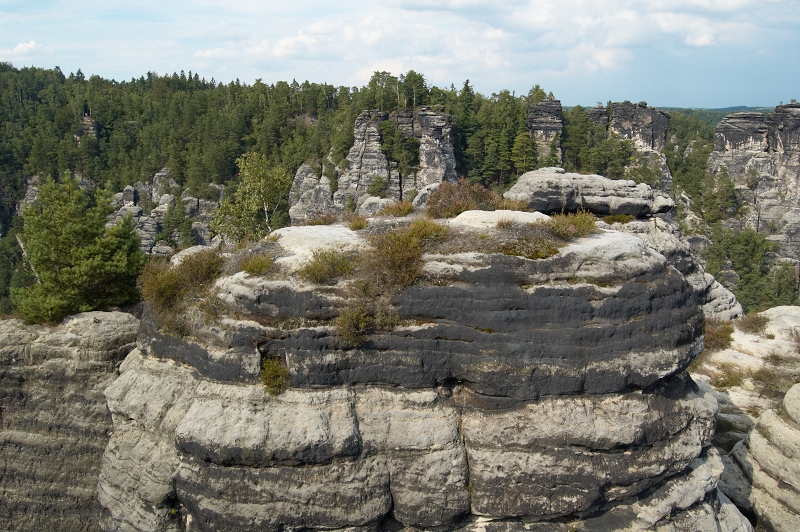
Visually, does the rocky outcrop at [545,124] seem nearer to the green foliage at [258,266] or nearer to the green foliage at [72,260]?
the green foliage at [72,260]

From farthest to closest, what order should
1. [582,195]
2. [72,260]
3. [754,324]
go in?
[582,195] → [754,324] → [72,260]

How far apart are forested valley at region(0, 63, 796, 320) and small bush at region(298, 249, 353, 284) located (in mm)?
49693

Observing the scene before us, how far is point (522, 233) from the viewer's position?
13.2 meters

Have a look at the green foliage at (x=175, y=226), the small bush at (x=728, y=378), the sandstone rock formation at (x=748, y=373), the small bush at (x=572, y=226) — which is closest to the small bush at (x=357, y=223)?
the small bush at (x=572, y=226)

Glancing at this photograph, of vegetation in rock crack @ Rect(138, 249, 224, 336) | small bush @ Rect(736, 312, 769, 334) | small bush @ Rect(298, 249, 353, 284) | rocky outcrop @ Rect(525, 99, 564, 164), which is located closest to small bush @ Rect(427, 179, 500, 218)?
small bush @ Rect(298, 249, 353, 284)

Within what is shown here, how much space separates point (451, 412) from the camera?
1198 cm

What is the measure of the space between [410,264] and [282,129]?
72188mm

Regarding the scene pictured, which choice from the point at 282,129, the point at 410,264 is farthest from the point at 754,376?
the point at 282,129

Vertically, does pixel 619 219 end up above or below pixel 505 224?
below

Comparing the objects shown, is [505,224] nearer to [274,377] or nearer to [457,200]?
[457,200]

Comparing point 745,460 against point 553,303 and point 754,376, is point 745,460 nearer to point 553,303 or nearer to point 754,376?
point 754,376

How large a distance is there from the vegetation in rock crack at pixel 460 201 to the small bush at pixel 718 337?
39.8ft

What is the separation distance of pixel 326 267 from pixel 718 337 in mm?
20478

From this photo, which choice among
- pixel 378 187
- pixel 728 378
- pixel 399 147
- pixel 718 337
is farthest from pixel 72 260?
pixel 399 147
